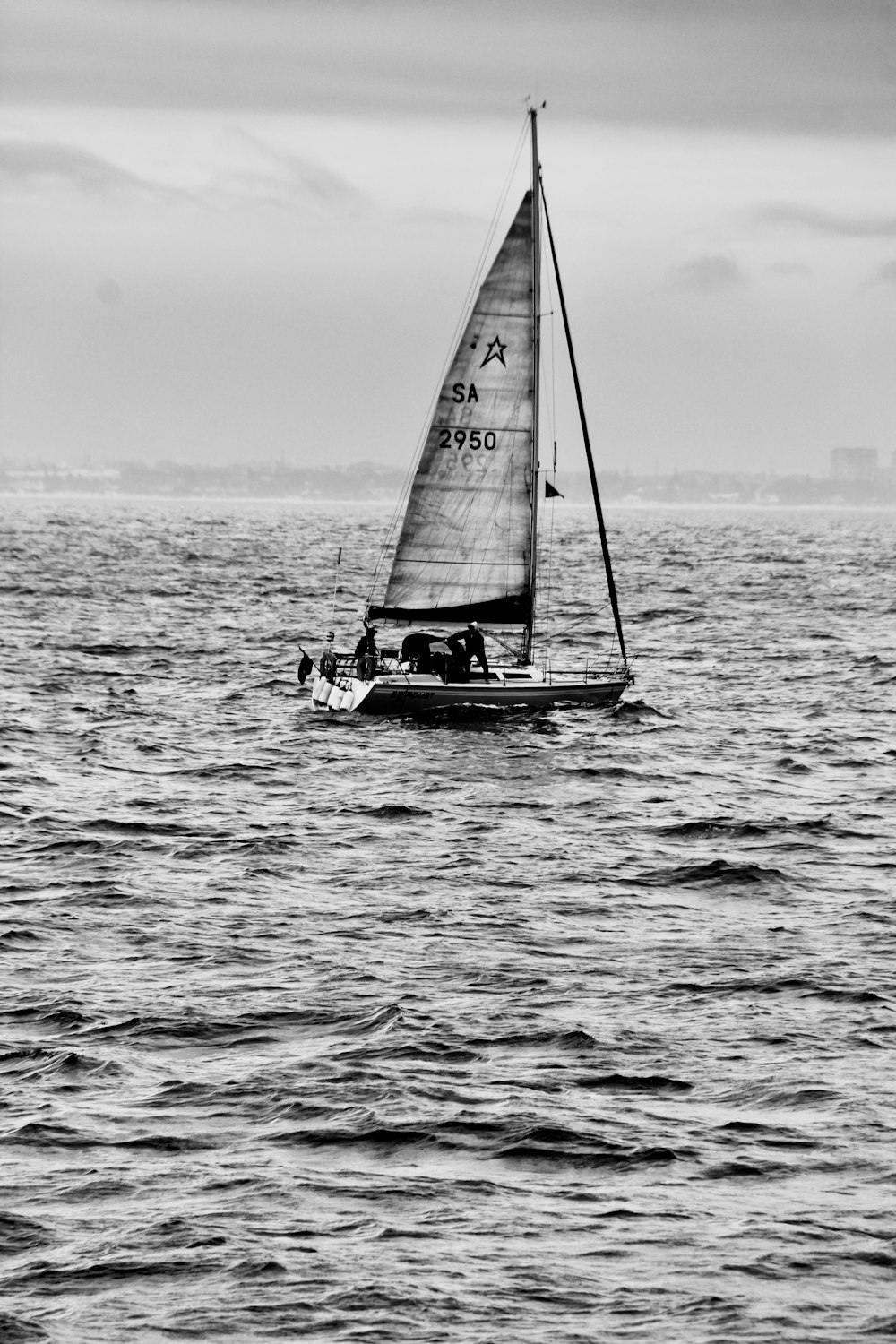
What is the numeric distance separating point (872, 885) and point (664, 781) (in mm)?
7885

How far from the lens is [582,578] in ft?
297

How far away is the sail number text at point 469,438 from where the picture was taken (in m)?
35.5

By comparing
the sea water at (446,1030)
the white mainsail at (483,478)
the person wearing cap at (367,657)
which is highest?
the white mainsail at (483,478)

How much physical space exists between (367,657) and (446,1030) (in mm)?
20046

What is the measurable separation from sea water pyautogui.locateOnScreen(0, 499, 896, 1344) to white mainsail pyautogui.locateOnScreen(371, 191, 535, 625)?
3062 millimetres

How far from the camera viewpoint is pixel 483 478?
35.7 meters

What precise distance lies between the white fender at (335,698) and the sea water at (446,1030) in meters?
1.36

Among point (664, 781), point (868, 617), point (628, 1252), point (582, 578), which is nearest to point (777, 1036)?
point (628, 1252)

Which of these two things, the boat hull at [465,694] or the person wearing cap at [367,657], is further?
the person wearing cap at [367,657]

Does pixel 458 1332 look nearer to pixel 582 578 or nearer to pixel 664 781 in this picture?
pixel 664 781

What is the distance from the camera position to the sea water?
35.8ft

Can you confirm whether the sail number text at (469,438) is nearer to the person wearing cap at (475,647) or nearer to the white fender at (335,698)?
the person wearing cap at (475,647)

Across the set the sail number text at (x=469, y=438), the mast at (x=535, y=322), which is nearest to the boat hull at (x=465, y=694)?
the mast at (x=535, y=322)

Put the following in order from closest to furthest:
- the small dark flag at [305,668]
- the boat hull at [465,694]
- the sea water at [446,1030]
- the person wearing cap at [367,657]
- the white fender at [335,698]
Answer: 1. the sea water at [446,1030]
2. the boat hull at [465,694]
3. the person wearing cap at [367,657]
4. the white fender at [335,698]
5. the small dark flag at [305,668]
